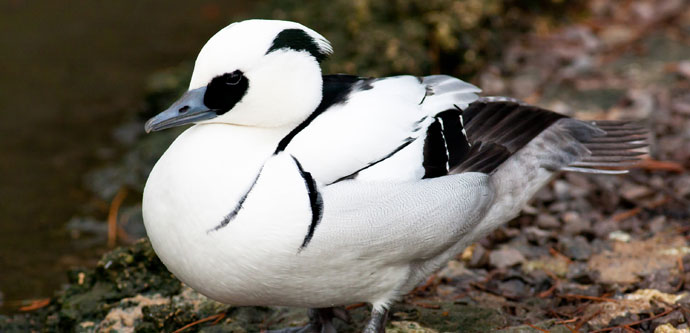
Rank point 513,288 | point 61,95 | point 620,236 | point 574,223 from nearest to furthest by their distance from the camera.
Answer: point 513,288, point 620,236, point 574,223, point 61,95

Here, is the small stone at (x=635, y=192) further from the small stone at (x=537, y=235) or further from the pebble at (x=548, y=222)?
the small stone at (x=537, y=235)

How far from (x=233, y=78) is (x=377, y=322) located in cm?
111

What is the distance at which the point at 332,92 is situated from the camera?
122 inches

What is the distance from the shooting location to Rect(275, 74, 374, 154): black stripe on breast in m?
2.92

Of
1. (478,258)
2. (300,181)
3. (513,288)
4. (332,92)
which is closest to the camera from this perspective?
(300,181)

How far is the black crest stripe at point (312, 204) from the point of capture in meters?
2.76

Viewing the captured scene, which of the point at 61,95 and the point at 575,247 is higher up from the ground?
Answer: the point at 61,95

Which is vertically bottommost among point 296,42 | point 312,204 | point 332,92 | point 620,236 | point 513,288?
point 513,288

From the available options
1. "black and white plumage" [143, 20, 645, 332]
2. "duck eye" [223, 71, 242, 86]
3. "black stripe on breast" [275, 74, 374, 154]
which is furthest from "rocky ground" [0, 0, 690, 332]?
"duck eye" [223, 71, 242, 86]

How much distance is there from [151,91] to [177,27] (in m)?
Answer: 1.86

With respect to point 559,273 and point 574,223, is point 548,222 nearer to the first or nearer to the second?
point 574,223

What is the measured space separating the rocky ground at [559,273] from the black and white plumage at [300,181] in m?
0.56

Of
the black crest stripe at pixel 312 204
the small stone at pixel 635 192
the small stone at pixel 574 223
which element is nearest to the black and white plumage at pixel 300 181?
the black crest stripe at pixel 312 204

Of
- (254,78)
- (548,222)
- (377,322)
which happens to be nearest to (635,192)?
(548,222)
